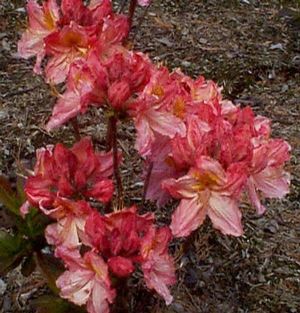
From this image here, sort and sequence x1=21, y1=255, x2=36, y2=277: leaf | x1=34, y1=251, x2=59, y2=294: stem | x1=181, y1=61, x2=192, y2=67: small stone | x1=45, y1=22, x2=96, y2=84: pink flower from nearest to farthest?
1. x1=45, y1=22, x2=96, y2=84: pink flower
2. x1=34, y1=251, x2=59, y2=294: stem
3. x1=21, y1=255, x2=36, y2=277: leaf
4. x1=181, y1=61, x2=192, y2=67: small stone

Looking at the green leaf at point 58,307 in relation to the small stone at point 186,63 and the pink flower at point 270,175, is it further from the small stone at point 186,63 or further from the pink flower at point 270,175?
the small stone at point 186,63

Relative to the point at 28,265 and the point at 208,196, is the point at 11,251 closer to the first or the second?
the point at 28,265

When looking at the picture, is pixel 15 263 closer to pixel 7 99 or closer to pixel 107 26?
pixel 107 26

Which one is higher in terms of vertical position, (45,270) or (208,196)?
(208,196)

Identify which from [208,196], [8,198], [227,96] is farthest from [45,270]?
[227,96]

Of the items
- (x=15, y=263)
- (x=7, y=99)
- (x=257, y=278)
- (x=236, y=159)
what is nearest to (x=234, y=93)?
(x=7, y=99)

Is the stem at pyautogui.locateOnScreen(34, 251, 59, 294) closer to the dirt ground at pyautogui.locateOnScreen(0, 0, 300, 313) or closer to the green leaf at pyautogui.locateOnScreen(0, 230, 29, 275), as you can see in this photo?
the green leaf at pyautogui.locateOnScreen(0, 230, 29, 275)

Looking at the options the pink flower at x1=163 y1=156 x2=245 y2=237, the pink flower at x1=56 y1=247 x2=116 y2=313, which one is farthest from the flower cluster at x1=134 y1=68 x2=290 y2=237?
the pink flower at x1=56 y1=247 x2=116 y2=313
